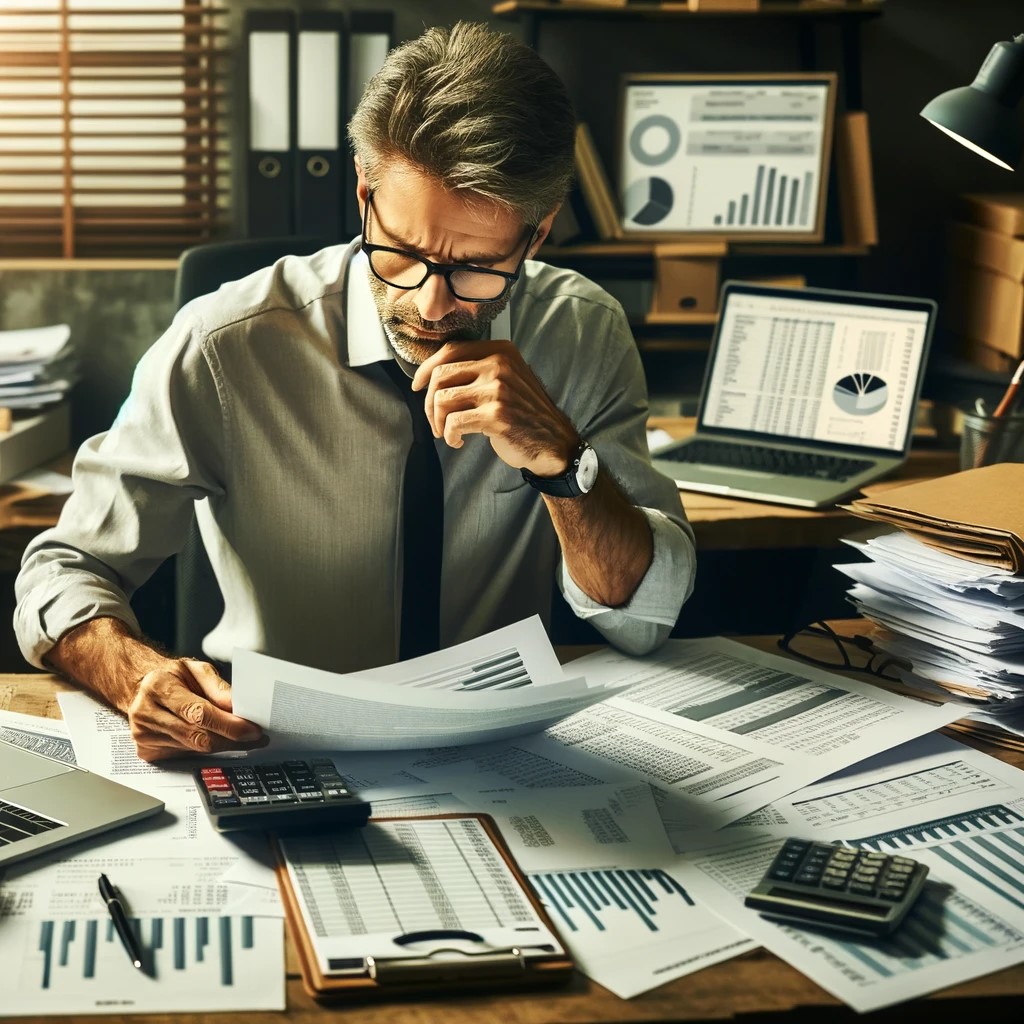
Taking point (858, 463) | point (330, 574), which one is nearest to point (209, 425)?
point (330, 574)

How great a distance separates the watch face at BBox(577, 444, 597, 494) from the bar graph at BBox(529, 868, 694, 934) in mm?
505

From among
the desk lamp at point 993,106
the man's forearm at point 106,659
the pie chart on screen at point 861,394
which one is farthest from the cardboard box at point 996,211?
the man's forearm at point 106,659

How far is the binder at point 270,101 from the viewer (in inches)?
104

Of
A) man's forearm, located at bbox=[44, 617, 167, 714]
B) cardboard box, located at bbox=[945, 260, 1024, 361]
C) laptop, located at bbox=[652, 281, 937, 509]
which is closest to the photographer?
man's forearm, located at bbox=[44, 617, 167, 714]

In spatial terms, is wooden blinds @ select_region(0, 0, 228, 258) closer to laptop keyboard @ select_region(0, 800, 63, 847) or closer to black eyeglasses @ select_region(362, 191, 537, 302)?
black eyeglasses @ select_region(362, 191, 537, 302)

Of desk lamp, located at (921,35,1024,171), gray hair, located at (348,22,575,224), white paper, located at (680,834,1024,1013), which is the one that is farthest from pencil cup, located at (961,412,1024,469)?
white paper, located at (680,834,1024,1013)

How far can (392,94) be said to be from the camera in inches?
52.9

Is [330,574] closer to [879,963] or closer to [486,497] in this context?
[486,497]

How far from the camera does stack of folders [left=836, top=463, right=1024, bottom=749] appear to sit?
126 cm

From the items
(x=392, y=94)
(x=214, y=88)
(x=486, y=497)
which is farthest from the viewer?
(x=214, y=88)

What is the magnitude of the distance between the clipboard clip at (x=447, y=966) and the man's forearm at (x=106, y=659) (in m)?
0.46

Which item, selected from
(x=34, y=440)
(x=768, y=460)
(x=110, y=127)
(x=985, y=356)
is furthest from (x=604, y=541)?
(x=110, y=127)

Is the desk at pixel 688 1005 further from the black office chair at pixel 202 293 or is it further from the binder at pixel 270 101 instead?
the binder at pixel 270 101

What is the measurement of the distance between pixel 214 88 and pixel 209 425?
1584 millimetres
